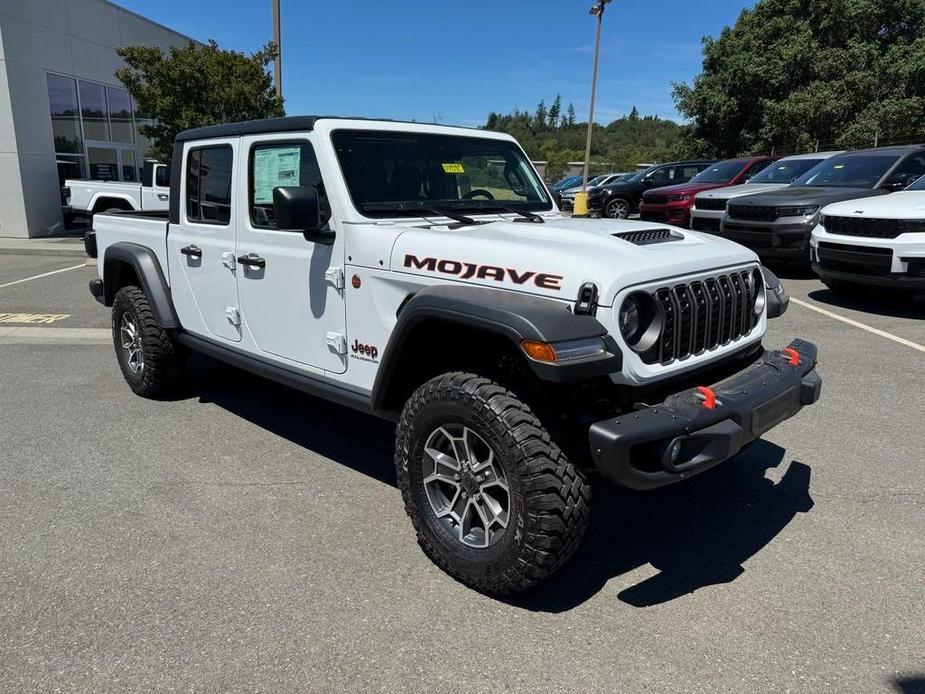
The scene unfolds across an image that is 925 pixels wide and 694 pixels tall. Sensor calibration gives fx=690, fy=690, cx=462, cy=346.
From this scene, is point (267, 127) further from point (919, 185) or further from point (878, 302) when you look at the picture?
point (919, 185)

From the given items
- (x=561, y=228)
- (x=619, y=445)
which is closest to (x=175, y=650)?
(x=619, y=445)

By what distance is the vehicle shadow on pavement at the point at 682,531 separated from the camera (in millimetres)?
2873

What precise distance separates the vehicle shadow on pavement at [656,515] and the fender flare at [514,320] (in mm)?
995

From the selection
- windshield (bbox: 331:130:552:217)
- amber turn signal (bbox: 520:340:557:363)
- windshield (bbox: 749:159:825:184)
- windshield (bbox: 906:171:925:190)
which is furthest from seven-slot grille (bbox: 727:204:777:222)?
amber turn signal (bbox: 520:340:557:363)

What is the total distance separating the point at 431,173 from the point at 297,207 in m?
0.98

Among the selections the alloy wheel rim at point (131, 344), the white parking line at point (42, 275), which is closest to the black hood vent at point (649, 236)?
the alloy wheel rim at point (131, 344)

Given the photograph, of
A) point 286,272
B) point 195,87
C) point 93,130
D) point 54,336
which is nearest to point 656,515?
point 286,272

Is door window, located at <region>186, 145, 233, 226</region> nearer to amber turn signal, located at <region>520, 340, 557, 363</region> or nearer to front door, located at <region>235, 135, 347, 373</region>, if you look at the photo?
front door, located at <region>235, 135, 347, 373</region>

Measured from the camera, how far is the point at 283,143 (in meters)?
3.73

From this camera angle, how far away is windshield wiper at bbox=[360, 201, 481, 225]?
3455 mm

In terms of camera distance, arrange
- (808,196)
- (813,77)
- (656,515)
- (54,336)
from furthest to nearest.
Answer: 1. (813,77)
2. (808,196)
3. (54,336)
4. (656,515)

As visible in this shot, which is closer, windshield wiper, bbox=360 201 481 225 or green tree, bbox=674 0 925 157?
windshield wiper, bbox=360 201 481 225

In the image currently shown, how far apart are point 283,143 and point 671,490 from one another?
2820 mm

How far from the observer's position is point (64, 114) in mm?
16953
